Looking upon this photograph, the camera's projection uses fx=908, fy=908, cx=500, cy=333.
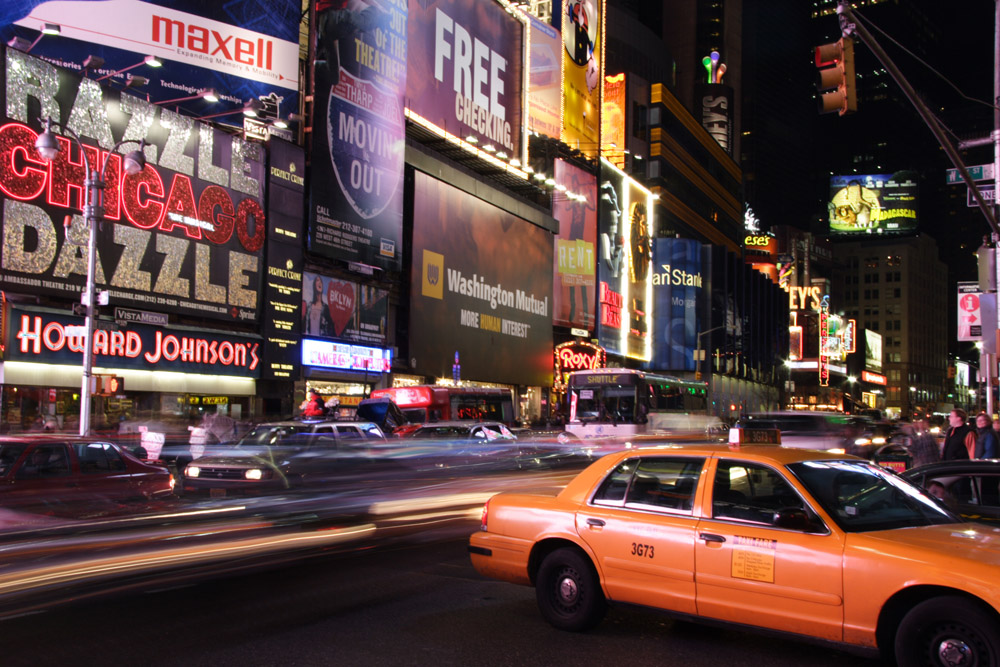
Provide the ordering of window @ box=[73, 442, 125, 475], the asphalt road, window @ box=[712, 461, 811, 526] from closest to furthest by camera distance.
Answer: window @ box=[712, 461, 811, 526]
the asphalt road
window @ box=[73, 442, 125, 475]

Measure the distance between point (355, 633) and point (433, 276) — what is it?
44393mm

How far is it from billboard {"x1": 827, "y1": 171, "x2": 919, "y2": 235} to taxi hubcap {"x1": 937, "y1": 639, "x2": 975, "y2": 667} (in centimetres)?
16796

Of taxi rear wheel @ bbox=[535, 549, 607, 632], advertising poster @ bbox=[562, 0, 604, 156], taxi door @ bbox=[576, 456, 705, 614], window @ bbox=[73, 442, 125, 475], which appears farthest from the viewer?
advertising poster @ bbox=[562, 0, 604, 156]

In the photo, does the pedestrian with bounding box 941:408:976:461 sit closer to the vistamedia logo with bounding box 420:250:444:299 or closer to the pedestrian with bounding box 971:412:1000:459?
the pedestrian with bounding box 971:412:1000:459

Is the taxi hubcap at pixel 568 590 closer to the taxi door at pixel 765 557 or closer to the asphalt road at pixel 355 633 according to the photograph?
the asphalt road at pixel 355 633

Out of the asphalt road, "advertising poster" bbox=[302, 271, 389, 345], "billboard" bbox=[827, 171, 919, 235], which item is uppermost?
"billboard" bbox=[827, 171, 919, 235]

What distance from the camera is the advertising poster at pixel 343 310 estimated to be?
41.7m

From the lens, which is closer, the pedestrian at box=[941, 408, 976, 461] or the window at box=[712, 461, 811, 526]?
the window at box=[712, 461, 811, 526]

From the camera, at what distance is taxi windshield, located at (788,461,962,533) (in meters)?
6.03

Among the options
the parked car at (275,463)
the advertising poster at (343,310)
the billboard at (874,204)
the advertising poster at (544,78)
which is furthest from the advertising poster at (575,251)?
the billboard at (874,204)

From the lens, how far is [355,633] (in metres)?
7.06

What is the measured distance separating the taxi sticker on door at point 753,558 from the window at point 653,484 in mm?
511

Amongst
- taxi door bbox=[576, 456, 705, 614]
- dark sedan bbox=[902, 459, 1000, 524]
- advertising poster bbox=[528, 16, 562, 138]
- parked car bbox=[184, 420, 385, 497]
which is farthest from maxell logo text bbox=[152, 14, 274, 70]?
dark sedan bbox=[902, 459, 1000, 524]

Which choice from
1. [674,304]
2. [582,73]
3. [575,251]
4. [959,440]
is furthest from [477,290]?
[959,440]
